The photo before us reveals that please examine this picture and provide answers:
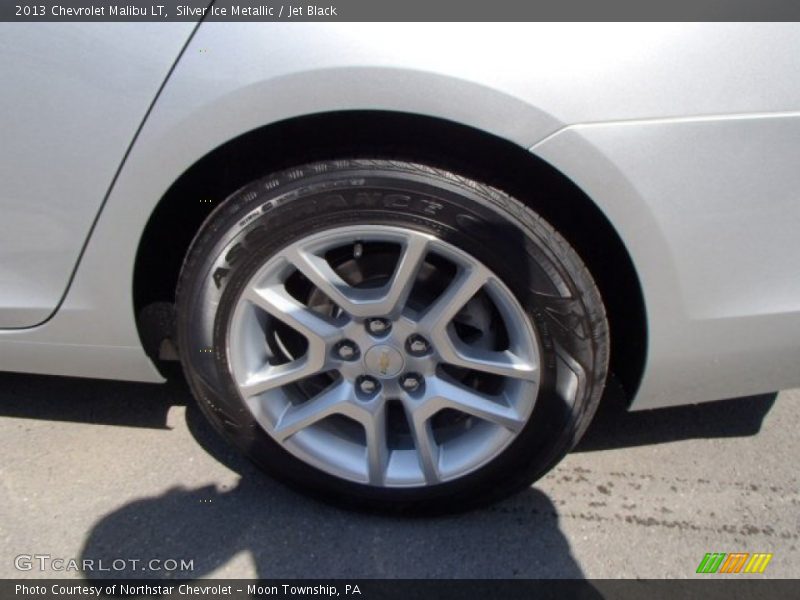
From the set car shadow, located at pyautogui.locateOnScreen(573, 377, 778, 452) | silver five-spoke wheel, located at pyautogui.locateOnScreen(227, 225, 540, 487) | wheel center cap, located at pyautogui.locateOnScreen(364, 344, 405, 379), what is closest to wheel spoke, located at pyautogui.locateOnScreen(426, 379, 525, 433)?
silver five-spoke wheel, located at pyautogui.locateOnScreen(227, 225, 540, 487)

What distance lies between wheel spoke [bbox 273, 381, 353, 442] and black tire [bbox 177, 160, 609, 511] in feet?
0.19

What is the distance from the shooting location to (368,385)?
1.84 meters

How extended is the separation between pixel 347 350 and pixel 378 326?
108 mm

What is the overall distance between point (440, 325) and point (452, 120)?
49 cm

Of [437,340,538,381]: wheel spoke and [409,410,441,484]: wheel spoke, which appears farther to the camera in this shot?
[409,410,441,484]: wheel spoke

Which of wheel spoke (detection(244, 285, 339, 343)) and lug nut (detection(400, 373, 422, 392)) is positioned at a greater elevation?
wheel spoke (detection(244, 285, 339, 343))

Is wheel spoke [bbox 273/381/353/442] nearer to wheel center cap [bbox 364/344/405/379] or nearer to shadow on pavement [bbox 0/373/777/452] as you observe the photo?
wheel center cap [bbox 364/344/405/379]

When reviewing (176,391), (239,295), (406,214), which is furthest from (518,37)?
(176,391)

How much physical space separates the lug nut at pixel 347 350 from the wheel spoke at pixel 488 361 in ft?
0.70

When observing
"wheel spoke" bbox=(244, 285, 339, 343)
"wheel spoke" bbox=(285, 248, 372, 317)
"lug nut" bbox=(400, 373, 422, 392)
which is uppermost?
"wheel spoke" bbox=(285, 248, 372, 317)

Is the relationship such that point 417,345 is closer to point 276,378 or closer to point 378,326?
point 378,326

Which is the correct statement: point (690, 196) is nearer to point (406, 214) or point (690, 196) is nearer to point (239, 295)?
point (406, 214)

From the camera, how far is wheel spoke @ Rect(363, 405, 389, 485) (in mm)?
1836
